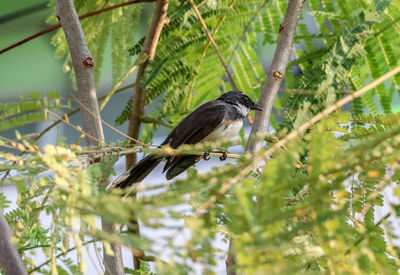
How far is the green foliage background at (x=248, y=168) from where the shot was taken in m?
0.30

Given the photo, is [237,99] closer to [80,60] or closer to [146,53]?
[146,53]

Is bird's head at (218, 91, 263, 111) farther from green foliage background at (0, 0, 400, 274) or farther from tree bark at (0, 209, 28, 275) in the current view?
tree bark at (0, 209, 28, 275)

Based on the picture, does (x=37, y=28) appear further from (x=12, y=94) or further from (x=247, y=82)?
(x=247, y=82)

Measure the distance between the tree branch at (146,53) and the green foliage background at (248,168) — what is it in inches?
1.3

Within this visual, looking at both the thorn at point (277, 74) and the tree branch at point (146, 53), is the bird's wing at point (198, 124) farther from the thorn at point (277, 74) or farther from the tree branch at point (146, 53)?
the thorn at point (277, 74)

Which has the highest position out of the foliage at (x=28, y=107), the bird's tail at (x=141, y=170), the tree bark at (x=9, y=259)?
the foliage at (x=28, y=107)

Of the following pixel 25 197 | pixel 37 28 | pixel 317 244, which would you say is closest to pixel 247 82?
pixel 25 197

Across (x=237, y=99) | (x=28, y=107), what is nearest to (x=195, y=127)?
(x=237, y=99)

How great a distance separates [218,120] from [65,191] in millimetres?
961

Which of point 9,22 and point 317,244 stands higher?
point 9,22

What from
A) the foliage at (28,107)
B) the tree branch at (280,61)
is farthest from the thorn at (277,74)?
the foliage at (28,107)

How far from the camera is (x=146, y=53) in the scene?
113 cm

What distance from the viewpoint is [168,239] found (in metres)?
0.32

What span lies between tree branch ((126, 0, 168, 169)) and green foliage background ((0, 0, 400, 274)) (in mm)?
33
